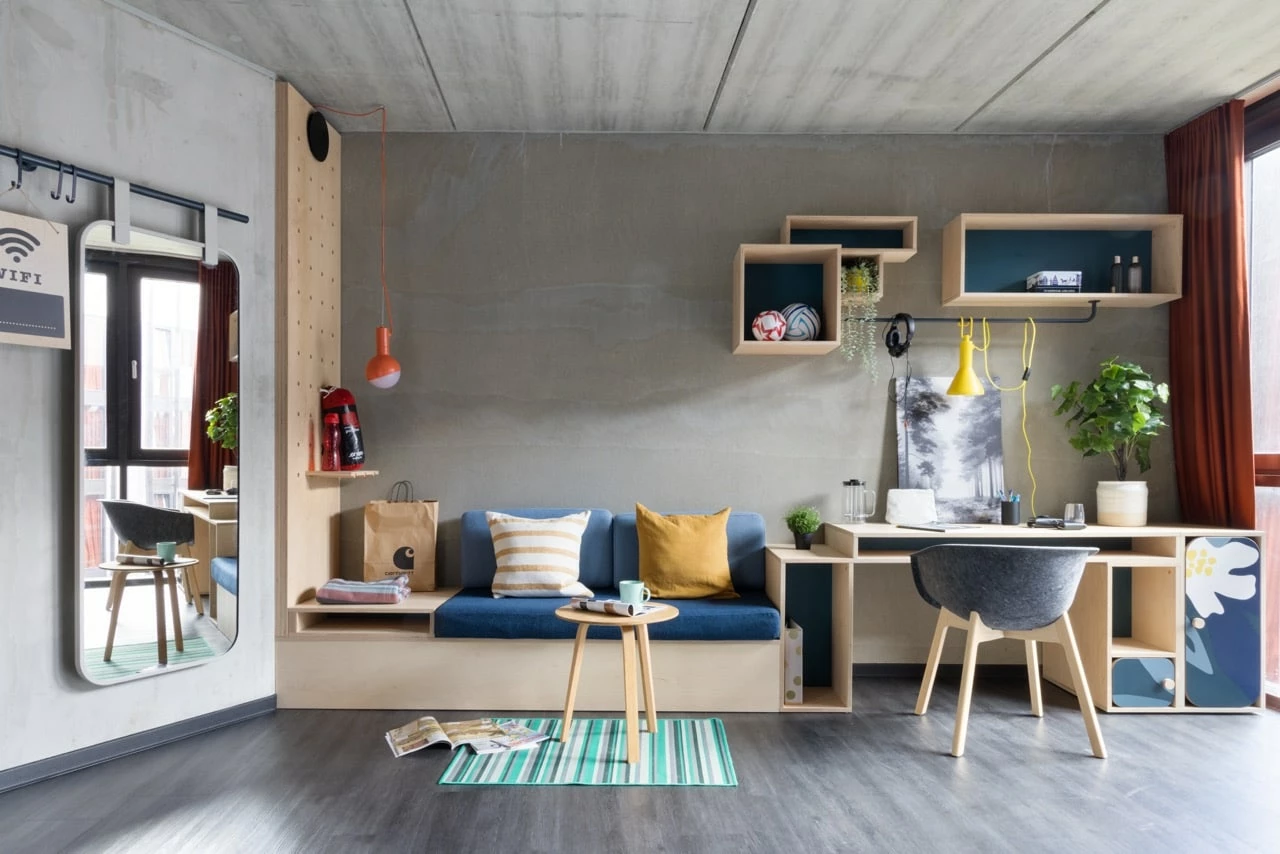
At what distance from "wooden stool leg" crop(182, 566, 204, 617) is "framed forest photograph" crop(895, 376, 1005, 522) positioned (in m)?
3.25

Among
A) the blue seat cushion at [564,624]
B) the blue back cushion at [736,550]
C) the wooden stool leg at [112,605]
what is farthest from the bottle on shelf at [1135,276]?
the wooden stool leg at [112,605]

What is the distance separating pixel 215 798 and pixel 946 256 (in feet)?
13.0

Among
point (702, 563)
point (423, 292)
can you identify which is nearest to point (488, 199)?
point (423, 292)

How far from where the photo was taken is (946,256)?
4352 millimetres

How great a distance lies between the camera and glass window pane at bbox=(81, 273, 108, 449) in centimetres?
302

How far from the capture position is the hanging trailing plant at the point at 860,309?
4.25 m

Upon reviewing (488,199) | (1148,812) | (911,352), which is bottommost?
(1148,812)

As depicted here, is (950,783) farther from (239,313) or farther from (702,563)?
(239,313)

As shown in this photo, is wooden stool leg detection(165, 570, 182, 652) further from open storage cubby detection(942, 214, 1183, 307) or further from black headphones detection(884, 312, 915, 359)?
open storage cubby detection(942, 214, 1183, 307)

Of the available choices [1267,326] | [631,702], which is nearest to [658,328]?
[631,702]

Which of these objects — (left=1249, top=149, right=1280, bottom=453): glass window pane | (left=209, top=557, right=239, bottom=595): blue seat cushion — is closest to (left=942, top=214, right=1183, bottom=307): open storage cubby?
(left=1249, top=149, right=1280, bottom=453): glass window pane

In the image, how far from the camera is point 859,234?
4383 millimetres

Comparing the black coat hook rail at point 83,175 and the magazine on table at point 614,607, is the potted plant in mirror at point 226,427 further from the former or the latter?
the magazine on table at point 614,607

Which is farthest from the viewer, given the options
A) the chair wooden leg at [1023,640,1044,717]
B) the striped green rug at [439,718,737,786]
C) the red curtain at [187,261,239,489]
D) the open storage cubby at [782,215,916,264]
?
the open storage cubby at [782,215,916,264]
